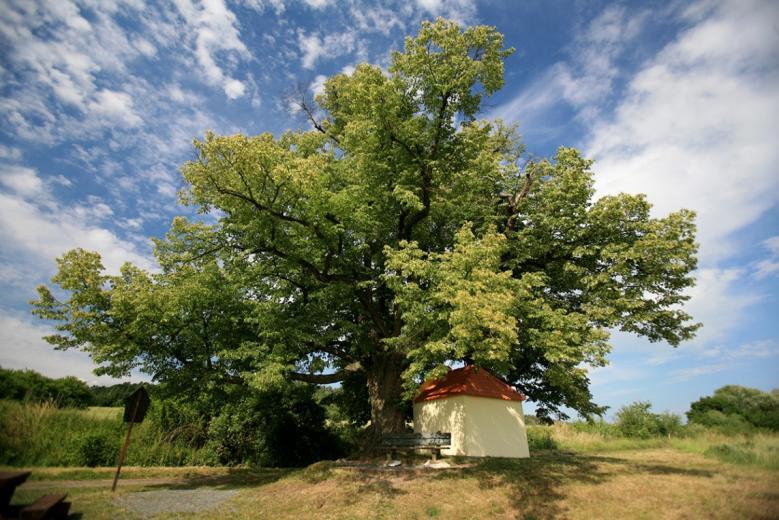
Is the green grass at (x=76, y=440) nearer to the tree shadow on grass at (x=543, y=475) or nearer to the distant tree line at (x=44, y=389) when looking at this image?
the distant tree line at (x=44, y=389)

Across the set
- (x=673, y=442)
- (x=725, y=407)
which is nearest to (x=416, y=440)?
(x=673, y=442)

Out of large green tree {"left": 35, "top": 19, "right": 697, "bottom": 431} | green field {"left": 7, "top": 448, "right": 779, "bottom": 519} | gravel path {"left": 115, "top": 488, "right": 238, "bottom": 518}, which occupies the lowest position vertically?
gravel path {"left": 115, "top": 488, "right": 238, "bottom": 518}

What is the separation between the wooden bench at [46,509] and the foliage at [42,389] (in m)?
14.1

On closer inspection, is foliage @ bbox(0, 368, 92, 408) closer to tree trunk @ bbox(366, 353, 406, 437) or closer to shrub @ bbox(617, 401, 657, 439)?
tree trunk @ bbox(366, 353, 406, 437)

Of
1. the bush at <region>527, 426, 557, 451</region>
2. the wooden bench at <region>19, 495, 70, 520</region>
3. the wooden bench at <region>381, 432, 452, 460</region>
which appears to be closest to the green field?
the wooden bench at <region>19, 495, 70, 520</region>

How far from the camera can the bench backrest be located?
47.2 feet

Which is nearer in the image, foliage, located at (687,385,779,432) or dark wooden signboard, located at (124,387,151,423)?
dark wooden signboard, located at (124,387,151,423)

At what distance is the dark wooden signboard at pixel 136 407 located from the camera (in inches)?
481

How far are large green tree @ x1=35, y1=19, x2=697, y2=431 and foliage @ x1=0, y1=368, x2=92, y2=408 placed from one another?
9880 millimetres

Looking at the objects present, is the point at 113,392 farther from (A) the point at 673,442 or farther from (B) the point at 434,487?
(A) the point at 673,442

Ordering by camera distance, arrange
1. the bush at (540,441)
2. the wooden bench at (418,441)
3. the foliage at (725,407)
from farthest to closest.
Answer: the bush at (540,441)
the foliage at (725,407)
the wooden bench at (418,441)

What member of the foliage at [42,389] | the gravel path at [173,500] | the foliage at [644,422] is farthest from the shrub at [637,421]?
the foliage at [42,389]

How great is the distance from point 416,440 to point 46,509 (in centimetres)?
1065

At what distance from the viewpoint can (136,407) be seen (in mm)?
12352
